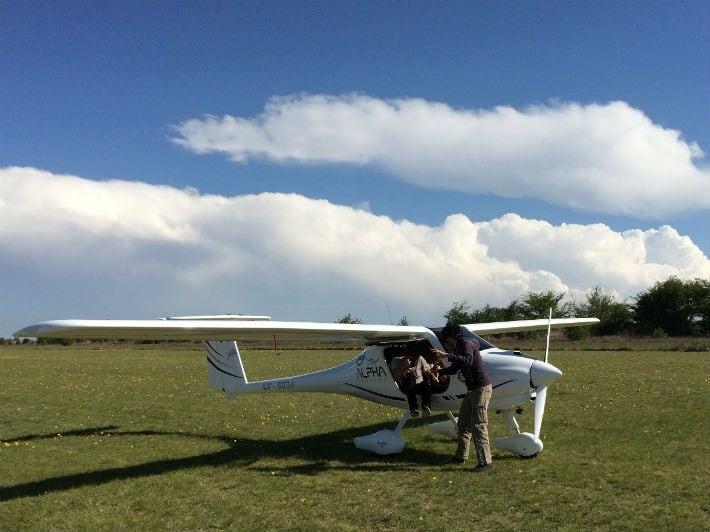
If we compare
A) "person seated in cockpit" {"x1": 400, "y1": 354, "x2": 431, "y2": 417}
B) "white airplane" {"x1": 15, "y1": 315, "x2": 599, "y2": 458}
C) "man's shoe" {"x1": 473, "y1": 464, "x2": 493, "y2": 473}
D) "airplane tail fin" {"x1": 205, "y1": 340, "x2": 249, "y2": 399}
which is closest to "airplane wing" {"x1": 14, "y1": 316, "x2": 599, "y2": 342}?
"white airplane" {"x1": 15, "y1": 315, "x2": 599, "y2": 458}

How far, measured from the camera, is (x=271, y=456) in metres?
9.45

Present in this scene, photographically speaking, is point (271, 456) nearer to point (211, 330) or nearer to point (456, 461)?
point (211, 330)

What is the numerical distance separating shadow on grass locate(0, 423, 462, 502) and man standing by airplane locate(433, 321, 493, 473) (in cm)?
65

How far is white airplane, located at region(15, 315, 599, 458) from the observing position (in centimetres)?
730

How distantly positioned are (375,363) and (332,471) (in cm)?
222

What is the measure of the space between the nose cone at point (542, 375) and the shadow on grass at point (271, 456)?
1.84 meters

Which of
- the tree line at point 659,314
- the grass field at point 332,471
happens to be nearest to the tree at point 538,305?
the tree line at point 659,314

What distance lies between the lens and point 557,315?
73438 millimetres

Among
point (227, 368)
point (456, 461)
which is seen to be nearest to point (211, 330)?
point (456, 461)

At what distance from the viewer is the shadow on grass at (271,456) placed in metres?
8.06

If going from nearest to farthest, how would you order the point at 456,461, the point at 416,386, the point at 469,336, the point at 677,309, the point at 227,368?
1. the point at 456,461
2. the point at 469,336
3. the point at 416,386
4. the point at 227,368
5. the point at 677,309

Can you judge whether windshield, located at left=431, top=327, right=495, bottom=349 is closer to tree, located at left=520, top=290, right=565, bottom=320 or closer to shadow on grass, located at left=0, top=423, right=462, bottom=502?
shadow on grass, located at left=0, top=423, right=462, bottom=502

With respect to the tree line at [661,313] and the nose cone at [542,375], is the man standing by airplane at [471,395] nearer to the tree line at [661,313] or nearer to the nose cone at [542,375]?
the nose cone at [542,375]

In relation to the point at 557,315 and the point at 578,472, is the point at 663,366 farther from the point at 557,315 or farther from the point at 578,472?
the point at 557,315
